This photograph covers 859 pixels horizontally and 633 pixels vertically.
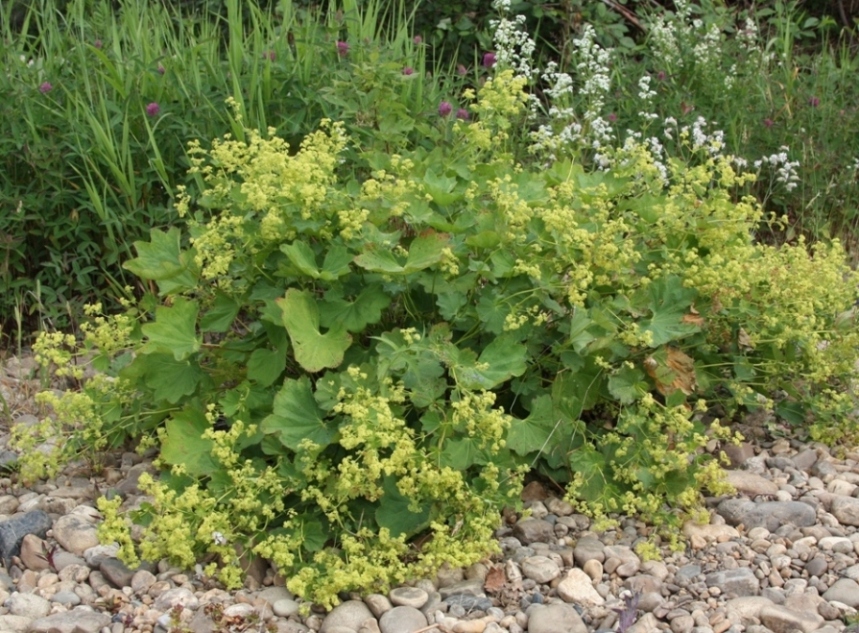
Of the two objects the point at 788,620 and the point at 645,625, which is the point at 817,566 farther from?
the point at 645,625

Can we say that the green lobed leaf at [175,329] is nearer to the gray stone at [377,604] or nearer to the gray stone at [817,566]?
the gray stone at [377,604]

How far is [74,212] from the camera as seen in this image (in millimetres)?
4367

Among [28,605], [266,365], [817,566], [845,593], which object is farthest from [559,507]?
[28,605]

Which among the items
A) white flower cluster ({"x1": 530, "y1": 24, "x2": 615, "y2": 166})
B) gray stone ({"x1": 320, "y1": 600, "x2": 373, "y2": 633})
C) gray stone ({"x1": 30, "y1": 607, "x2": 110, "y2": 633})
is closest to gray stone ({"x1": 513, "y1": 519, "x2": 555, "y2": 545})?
gray stone ({"x1": 320, "y1": 600, "x2": 373, "y2": 633})

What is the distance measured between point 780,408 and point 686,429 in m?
0.84

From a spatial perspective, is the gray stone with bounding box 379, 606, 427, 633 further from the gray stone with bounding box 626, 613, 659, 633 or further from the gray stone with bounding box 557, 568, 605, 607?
the gray stone with bounding box 626, 613, 659, 633

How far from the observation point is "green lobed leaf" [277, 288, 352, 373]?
298cm

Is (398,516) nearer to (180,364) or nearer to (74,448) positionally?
→ (180,364)

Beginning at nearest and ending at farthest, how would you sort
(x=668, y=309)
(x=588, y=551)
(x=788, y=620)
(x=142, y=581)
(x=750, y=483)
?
1. (x=788, y=620)
2. (x=142, y=581)
3. (x=588, y=551)
4. (x=668, y=309)
5. (x=750, y=483)

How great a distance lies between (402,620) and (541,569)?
1.42ft

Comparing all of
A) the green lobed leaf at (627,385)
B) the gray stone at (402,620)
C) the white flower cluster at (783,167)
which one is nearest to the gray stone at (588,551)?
the green lobed leaf at (627,385)

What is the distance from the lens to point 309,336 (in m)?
3.03

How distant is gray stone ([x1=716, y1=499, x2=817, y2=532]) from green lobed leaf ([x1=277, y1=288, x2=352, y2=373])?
122cm

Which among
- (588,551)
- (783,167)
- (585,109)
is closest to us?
(588,551)
